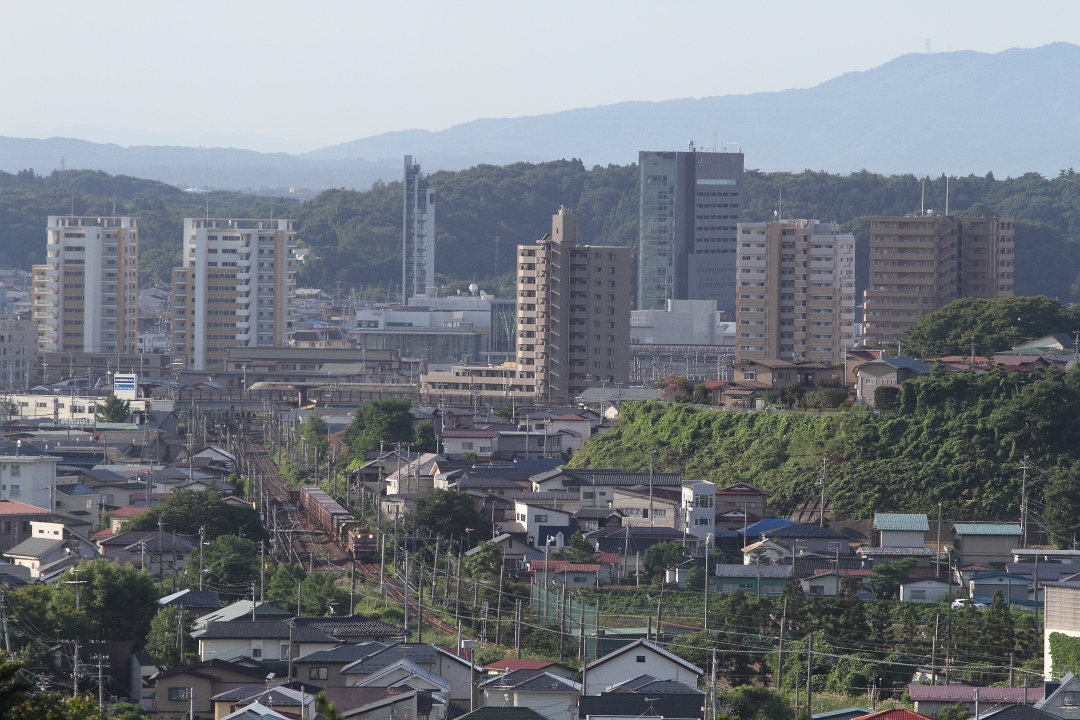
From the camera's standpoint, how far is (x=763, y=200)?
103 metres

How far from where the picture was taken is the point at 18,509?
3000cm

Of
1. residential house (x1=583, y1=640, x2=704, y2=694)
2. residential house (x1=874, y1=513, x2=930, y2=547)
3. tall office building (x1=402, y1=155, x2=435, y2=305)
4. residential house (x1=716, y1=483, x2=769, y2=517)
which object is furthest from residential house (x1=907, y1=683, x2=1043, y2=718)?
tall office building (x1=402, y1=155, x2=435, y2=305)

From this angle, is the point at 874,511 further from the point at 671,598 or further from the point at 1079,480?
the point at 671,598

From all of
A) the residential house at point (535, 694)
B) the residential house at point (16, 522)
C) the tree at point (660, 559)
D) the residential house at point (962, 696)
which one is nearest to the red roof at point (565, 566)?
the tree at point (660, 559)

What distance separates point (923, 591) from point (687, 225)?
59.6m

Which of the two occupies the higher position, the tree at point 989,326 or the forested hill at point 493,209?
the forested hill at point 493,209

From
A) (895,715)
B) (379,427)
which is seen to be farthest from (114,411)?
(895,715)

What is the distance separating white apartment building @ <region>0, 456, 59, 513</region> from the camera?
105ft

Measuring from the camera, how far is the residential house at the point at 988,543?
27531 mm

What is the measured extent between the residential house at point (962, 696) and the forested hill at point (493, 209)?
7842 centimetres

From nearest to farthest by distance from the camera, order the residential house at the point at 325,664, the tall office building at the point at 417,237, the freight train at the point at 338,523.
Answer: the residential house at the point at 325,664, the freight train at the point at 338,523, the tall office building at the point at 417,237

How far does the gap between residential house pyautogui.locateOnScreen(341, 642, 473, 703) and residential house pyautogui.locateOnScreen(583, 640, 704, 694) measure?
138 centimetres

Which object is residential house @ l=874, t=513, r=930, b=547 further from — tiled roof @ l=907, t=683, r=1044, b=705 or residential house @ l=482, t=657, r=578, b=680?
residential house @ l=482, t=657, r=578, b=680

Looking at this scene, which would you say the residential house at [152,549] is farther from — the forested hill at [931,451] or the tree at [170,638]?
the forested hill at [931,451]
